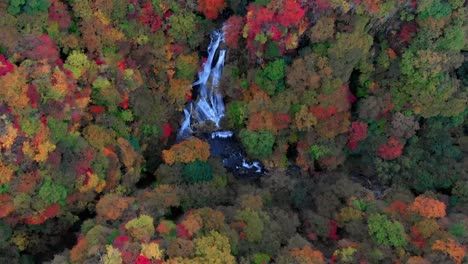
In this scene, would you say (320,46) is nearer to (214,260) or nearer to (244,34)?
(244,34)

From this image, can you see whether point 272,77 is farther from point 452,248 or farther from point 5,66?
point 5,66

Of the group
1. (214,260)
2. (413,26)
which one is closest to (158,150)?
(214,260)

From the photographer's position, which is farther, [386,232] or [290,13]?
[290,13]

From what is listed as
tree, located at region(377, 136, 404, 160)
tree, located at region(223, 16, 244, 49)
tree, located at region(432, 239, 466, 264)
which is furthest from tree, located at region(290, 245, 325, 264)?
tree, located at region(223, 16, 244, 49)

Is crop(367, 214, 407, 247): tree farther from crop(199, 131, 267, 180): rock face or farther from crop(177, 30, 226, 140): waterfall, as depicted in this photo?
crop(177, 30, 226, 140): waterfall

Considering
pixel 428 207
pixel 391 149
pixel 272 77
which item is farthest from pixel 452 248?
pixel 272 77

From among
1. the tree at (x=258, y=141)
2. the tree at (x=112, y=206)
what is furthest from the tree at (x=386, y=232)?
the tree at (x=112, y=206)

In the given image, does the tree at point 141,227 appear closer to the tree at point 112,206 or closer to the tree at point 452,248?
the tree at point 112,206
